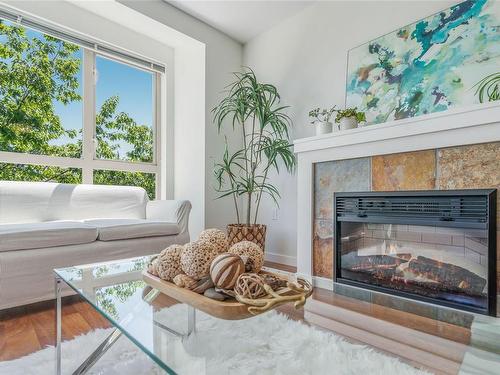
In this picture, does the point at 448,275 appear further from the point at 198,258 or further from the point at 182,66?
the point at 182,66

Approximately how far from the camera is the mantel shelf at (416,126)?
1525 millimetres

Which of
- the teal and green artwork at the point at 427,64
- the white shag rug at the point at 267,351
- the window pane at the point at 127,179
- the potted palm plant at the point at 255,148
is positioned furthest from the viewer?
the window pane at the point at 127,179

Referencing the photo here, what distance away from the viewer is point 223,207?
3354mm

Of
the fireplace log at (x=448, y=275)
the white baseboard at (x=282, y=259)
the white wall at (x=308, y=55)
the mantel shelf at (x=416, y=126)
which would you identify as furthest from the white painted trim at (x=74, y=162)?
the fireplace log at (x=448, y=275)

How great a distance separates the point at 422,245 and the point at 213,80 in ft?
8.28

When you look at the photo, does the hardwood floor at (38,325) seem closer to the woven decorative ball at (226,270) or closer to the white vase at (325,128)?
the woven decorative ball at (226,270)

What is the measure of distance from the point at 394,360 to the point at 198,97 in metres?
3.03

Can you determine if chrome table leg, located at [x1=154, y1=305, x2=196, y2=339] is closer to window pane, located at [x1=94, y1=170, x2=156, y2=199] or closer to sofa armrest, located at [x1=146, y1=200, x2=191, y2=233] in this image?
sofa armrest, located at [x1=146, y1=200, x2=191, y2=233]

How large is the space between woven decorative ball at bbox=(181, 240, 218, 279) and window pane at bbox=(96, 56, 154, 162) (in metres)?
2.50

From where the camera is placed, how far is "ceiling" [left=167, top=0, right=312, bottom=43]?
2863 mm

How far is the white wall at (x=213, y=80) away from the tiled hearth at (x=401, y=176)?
1273 mm

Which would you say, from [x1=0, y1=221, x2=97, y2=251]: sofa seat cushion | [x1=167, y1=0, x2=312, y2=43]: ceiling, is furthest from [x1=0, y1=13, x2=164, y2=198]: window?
[x1=0, y1=221, x2=97, y2=251]: sofa seat cushion

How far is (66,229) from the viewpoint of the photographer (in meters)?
1.85

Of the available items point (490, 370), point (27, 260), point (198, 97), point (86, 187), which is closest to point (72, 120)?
point (86, 187)
